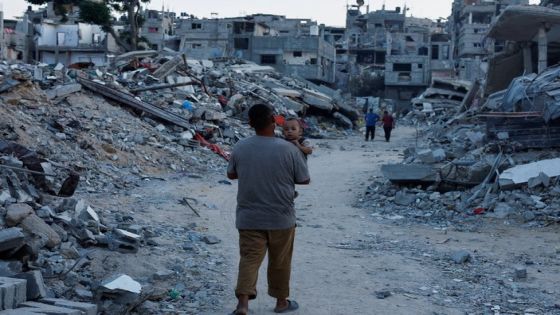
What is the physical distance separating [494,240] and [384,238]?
47.7 inches

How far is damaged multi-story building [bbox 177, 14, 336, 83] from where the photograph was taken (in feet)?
155

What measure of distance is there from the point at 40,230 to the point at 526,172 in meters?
6.58

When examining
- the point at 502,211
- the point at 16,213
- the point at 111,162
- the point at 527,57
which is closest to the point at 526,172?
the point at 502,211

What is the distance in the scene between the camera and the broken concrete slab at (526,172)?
32.0 ft

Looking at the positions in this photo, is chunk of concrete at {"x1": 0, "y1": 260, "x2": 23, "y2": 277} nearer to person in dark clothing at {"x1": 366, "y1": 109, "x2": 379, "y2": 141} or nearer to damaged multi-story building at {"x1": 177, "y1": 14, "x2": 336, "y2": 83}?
person in dark clothing at {"x1": 366, "y1": 109, "x2": 379, "y2": 141}

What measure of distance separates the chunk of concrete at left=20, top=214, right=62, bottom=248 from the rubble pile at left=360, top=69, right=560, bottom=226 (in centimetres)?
492

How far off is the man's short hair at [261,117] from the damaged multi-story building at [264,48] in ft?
137

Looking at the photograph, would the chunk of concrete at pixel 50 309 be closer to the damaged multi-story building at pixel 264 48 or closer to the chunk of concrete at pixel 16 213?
the chunk of concrete at pixel 16 213

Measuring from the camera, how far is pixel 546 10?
52.4ft

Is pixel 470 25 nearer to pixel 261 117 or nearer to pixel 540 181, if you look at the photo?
pixel 540 181

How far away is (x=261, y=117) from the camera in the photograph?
4.77m

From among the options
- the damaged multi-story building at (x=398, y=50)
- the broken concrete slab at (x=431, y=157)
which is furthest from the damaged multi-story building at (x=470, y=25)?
the broken concrete slab at (x=431, y=157)

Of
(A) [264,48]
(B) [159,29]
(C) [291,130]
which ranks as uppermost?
(B) [159,29]

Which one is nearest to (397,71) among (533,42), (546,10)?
(533,42)
